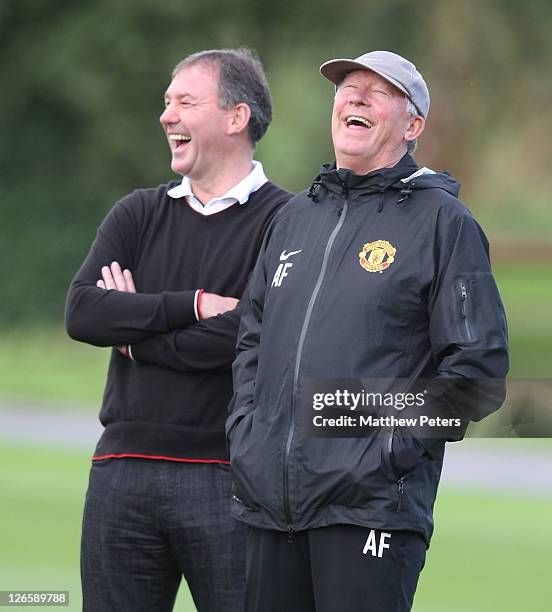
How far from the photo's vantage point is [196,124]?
4859 millimetres

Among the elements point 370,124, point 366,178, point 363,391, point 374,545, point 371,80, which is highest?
point 371,80

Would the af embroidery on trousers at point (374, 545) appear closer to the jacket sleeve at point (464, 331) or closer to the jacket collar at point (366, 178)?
the jacket sleeve at point (464, 331)

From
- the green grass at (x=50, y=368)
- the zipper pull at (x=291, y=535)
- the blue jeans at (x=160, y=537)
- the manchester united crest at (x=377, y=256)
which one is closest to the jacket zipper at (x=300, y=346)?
the zipper pull at (x=291, y=535)

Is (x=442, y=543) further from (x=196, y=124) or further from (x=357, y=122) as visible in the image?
(x=357, y=122)

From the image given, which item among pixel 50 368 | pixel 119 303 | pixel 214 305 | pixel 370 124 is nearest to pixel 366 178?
pixel 370 124

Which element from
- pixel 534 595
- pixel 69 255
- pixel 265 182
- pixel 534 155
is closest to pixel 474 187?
pixel 534 155

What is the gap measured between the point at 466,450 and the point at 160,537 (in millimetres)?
8950

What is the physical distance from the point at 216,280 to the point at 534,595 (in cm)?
421

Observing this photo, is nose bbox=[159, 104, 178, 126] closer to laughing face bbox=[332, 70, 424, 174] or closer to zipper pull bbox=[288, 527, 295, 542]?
laughing face bbox=[332, 70, 424, 174]

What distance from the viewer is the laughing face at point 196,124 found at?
16.0 feet

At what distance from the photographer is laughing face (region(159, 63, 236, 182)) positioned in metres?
4.87

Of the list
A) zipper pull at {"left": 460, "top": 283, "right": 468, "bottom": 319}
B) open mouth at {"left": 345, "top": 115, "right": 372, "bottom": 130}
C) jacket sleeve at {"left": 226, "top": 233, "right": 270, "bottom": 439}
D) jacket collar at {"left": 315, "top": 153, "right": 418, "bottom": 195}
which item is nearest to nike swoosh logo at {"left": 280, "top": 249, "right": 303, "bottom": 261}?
jacket sleeve at {"left": 226, "top": 233, "right": 270, "bottom": 439}

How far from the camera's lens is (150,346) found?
15.4ft

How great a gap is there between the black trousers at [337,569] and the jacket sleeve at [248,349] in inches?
15.1
